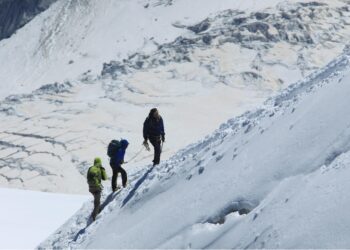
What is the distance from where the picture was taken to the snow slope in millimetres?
15516

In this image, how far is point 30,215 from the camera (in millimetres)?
17750

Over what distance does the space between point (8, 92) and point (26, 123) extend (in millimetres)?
7806

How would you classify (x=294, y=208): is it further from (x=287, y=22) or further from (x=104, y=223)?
(x=287, y=22)

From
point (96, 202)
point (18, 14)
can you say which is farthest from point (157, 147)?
point (18, 14)

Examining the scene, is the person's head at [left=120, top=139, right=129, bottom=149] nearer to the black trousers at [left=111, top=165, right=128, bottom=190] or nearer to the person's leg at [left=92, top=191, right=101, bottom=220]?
the black trousers at [left=111, top=165, right=128, bottom=190]

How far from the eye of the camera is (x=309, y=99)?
9.45 m

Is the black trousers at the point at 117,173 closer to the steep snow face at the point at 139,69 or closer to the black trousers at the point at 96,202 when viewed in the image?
the black trousers at the point at 96,202

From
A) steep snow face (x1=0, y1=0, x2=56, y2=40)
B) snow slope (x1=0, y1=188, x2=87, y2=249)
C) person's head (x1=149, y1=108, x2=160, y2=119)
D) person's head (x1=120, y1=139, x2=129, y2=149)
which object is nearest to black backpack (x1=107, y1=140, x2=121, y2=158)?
person's head (x1=120, y1=139, x2=129, y2=149)

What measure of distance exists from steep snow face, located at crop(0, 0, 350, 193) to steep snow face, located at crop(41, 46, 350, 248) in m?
37.6

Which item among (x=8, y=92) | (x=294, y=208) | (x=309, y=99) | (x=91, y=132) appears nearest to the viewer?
(x=294, y=208)

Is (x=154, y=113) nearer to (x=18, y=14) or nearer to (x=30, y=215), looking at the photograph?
(x=30, y=215)

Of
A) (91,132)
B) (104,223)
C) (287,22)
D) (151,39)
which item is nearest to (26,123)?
(91,132)

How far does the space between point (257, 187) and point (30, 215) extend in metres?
11.1

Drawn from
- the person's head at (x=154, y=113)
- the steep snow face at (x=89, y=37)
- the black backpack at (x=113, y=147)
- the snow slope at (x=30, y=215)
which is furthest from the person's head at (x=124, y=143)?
the steep snow face at (x=89, y=37)
